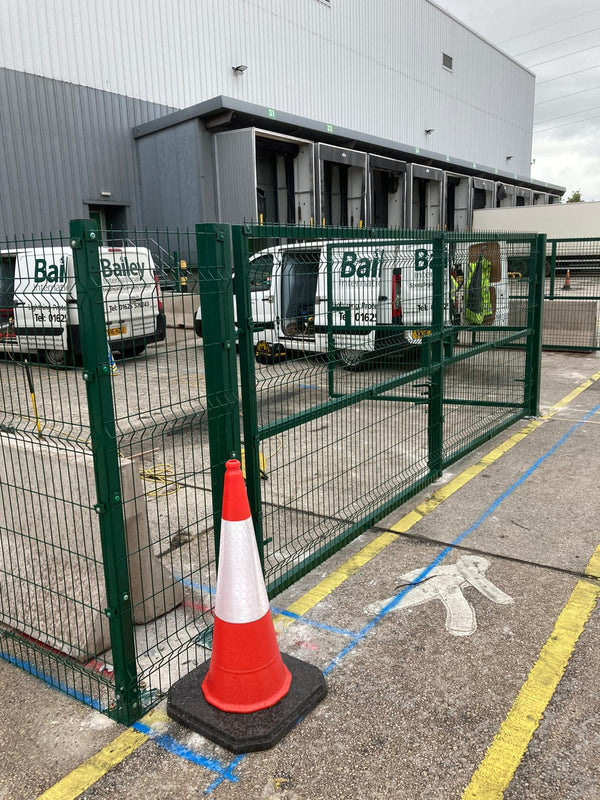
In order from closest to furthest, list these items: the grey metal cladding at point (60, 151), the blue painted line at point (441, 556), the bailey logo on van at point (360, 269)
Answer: the blue painted line at point (441, 556)
the bailey logo on van at point (360, 269)
the grey metal cladding at point (60, 151)

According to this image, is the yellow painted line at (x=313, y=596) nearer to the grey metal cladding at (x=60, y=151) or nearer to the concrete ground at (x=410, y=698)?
the concrete ground at (x=410, y=698)

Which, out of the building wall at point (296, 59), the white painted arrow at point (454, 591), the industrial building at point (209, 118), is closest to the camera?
the white painted arrow at point (454, 591)

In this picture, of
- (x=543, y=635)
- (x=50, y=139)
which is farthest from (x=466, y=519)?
(x=50, y=139)

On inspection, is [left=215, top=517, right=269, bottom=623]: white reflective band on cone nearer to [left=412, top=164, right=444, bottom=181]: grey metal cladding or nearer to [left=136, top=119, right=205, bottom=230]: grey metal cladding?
[left=136, top=119, right=205, bottom=230]: grey metal cladding

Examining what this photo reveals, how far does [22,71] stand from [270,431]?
1552 centimetres

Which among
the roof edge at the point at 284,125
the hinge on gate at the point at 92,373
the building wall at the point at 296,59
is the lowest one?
the hinge on gate at the point at 92,373

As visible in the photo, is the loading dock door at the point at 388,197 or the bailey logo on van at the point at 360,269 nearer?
the bailey logo on van at the point at 360,269

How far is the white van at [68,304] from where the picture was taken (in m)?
2.38

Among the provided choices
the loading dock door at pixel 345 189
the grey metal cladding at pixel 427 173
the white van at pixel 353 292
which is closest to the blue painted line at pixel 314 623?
the white van at pixel 353 292

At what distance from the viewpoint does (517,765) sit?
2.35 meters

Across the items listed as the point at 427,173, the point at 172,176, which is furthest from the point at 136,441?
the point at 427,173

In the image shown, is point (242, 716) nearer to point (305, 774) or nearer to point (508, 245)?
point (305, 774)

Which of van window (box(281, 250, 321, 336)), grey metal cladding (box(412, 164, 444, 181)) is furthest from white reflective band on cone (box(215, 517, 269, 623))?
grey metal cladding (box(412, 164, 444, 181))

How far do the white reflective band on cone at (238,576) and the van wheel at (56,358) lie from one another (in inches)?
37.1
